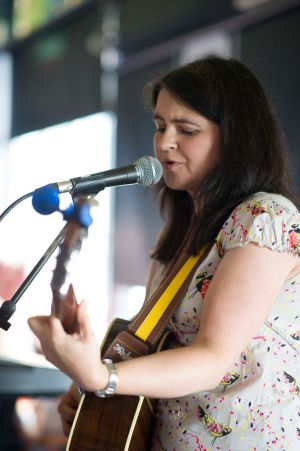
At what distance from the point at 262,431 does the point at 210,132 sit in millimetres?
666

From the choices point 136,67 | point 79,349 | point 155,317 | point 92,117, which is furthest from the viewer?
point 92,117

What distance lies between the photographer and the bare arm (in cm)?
104

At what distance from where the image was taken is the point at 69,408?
165 centimetres

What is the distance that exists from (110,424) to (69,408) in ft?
1.01

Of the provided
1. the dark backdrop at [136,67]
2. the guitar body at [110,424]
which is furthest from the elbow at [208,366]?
the dark backdrop at [136,67]

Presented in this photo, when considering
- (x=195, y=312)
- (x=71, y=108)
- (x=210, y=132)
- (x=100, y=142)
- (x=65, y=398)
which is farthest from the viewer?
(x=71, y=108)

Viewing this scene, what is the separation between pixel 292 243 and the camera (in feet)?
4.25

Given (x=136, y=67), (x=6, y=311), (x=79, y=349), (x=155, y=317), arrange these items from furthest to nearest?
1. (x=136, y=67)
2. (x=155, y=317)
3. (x=6, y=311)
4. (x=79, y=349)

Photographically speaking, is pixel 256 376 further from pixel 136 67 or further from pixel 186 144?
pixel 136 67

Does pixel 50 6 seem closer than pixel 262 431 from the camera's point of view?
No

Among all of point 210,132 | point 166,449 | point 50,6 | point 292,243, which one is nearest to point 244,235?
point 292,243

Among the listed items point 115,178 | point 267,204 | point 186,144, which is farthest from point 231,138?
point 115,178

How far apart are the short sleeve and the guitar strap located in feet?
0.49

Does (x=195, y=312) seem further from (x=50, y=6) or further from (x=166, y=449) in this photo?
(x=50, y=6)
